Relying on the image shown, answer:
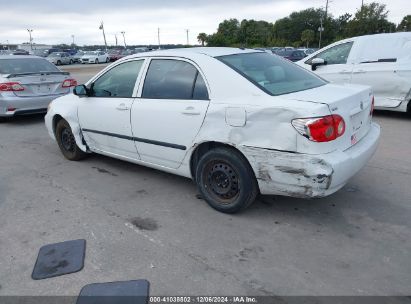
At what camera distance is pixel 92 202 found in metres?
4.19

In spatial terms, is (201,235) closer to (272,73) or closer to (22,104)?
(272,73)

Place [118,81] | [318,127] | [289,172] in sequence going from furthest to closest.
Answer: [118,81] → [289,172] → [318,127]

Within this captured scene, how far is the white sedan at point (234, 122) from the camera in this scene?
315 cm

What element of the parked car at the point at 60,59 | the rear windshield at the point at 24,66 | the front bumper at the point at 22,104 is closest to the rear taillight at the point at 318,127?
the front bumper at the point at 22,104

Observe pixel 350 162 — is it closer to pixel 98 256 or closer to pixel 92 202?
pixel 98 256

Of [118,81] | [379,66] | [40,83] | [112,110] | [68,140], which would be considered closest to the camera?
[112,110]

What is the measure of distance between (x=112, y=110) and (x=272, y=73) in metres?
1.98

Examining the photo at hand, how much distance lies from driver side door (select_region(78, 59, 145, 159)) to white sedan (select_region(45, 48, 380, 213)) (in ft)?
0.05

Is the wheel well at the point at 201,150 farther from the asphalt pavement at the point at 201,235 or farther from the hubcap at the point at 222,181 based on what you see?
the asphalt pavement at the point at 201,235

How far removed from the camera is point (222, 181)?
3.76m

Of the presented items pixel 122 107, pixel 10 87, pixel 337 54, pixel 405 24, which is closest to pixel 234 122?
pixel 122 107

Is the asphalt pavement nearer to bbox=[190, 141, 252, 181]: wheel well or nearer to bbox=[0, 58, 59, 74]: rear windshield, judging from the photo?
bbox=[190, 141, 252, 181]: wheel well

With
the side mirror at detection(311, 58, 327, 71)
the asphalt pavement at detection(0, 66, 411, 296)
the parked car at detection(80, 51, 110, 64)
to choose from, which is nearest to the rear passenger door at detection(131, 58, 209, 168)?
the asphalt pavement at detection(0, 66, 411, 296)

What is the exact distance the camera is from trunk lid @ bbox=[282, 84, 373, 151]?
10.6 ft
